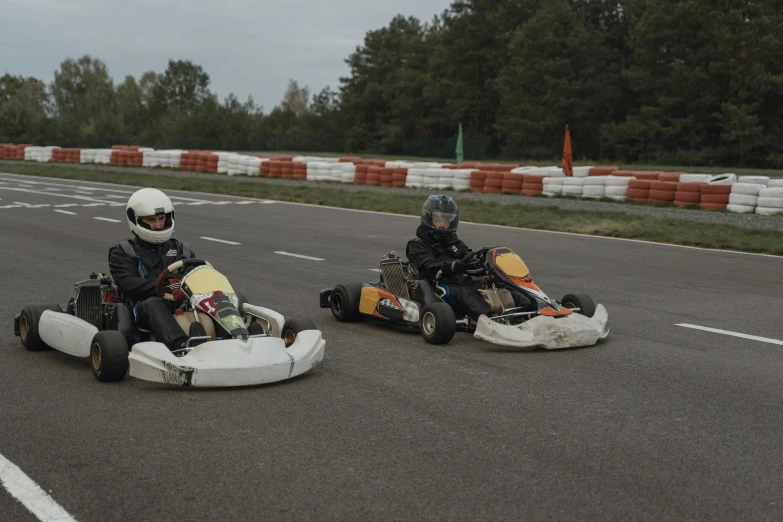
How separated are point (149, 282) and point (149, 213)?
54cm

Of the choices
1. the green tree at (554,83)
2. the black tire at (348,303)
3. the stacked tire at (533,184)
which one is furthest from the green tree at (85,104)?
the black tire at (348,303)

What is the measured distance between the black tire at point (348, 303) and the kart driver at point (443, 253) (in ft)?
1.77

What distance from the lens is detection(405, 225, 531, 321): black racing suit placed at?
25.2 feet

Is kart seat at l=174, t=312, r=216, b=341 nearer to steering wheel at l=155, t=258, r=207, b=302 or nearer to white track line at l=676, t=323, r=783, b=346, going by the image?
steering wheel at l=155, t=258, r=207, b=302

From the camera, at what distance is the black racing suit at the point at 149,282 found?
6.28m

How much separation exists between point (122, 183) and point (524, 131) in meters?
29.1

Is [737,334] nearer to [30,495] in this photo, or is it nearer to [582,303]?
[582,303]

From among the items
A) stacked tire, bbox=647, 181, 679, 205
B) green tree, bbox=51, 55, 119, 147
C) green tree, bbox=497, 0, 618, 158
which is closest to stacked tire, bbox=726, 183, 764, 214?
stacked tire, bbox=647, 181, 679, 205

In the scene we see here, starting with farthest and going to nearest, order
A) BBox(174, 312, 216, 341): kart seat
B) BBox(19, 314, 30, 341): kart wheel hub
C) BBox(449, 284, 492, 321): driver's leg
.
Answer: BBox(449, 284, 492, 321): driver's leg
BBox(19, 314, 30, 341): kart wheel hub
BBox(174, 312, 216, 341): kart seat

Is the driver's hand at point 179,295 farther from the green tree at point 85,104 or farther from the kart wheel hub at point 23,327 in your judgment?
the green tree at point 85,104

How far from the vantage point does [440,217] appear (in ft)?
27.1

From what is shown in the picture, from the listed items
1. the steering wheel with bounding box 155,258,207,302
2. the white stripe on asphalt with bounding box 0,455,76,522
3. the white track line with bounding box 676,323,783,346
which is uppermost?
the steering wheel with bounding box 155,258,207,302

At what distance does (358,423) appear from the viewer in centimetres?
528

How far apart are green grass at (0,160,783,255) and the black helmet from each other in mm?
7767
